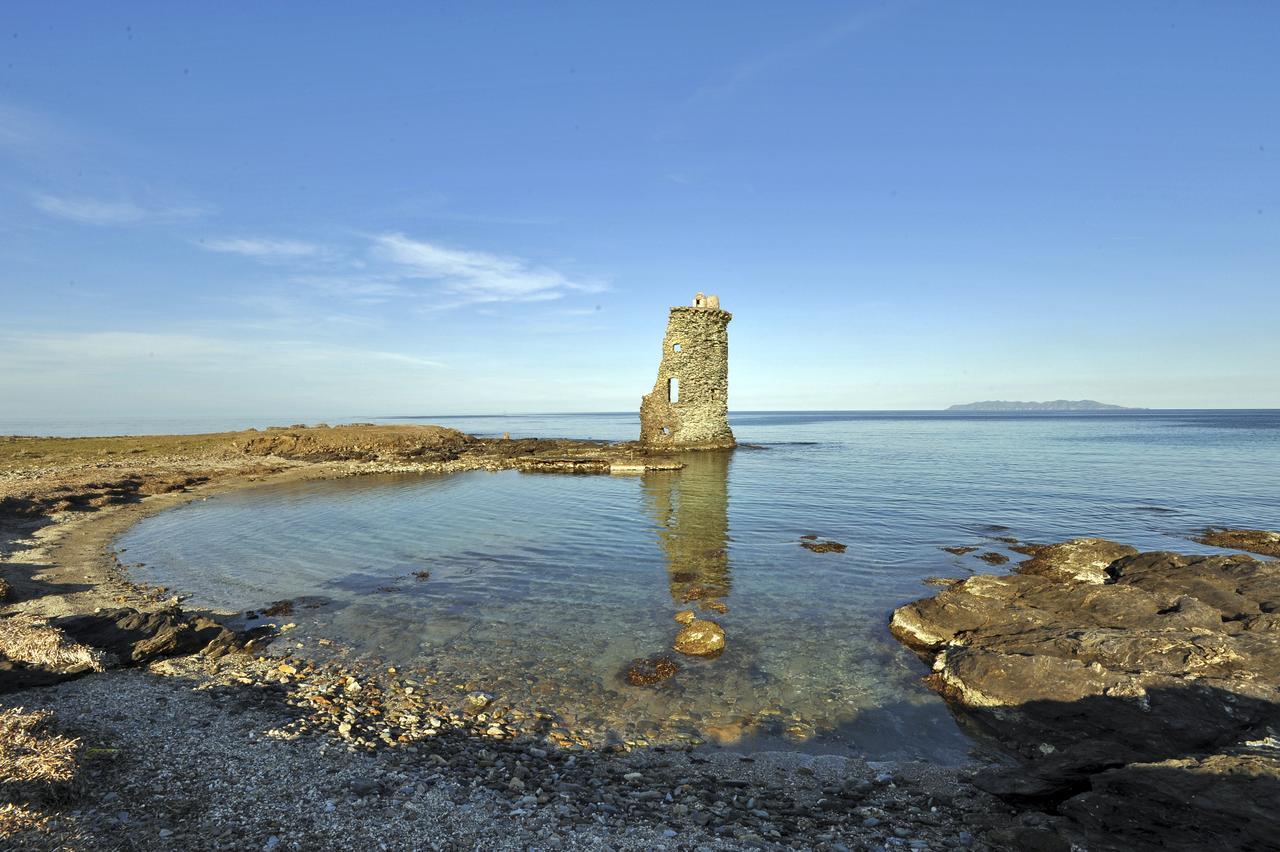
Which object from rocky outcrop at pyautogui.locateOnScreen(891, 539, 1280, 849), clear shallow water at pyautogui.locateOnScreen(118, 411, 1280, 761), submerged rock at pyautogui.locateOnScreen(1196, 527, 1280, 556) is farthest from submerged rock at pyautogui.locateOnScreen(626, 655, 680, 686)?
submerged rock at pyautogui.locateOnScreen(1196, 527, 1280, 556)

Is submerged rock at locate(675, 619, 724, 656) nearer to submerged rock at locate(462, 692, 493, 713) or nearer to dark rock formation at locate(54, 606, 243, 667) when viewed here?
submerged rock at locate(462, 692, 493, 713)

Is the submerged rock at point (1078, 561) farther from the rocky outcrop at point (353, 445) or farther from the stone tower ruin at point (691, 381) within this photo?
the rocky outcrop at point (353, 445)

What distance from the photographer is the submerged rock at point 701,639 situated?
32.6 feet

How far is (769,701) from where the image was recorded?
27.3 ft

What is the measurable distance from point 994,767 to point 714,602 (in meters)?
6.18

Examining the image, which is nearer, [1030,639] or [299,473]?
[1030,639]


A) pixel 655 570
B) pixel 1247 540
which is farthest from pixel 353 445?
pixel 1247 540

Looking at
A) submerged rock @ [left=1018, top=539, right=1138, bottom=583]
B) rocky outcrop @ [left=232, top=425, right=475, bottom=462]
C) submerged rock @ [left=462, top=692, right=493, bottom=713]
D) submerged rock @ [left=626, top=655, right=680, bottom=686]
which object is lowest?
submerged rock @ [left=626, top=655, right=680, bottom=686]

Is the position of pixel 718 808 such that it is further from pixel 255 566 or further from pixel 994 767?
pixel 255 566

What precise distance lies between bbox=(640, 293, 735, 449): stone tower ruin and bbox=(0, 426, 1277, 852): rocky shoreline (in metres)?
34.0

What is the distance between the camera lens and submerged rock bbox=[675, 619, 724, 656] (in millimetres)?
9922

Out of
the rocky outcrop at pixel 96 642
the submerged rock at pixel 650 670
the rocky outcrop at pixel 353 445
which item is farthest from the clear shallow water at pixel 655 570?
the rocky outcrop at pixel 353 445

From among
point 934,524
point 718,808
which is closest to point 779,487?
point 934,524

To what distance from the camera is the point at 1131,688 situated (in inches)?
297
